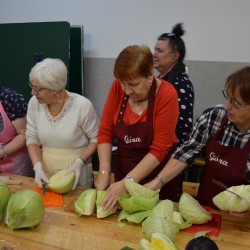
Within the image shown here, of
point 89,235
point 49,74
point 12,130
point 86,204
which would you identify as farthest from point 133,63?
point 12,130

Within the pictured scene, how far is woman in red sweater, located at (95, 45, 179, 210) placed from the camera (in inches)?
59.1

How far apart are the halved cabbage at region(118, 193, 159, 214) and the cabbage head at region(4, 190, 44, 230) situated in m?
0.37

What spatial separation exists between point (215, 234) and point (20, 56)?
3.18 meters

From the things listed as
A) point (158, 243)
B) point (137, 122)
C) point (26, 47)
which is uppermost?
point (26, 47)

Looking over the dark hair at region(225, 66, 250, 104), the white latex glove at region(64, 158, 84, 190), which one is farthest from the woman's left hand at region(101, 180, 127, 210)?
the dark hair at region(225, 66, 250, 104)

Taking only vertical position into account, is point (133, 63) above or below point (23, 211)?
above

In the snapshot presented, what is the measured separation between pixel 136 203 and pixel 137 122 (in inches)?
20.1

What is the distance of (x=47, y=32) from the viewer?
11.5ft

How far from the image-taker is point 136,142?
1.77m

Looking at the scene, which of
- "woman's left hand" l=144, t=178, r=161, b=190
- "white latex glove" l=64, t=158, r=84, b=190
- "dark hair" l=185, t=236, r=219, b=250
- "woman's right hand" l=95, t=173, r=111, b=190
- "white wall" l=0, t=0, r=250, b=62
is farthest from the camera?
"white wall" l=0, t=0, r=250, b=62

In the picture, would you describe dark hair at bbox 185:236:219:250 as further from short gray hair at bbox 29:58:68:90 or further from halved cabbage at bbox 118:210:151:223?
short gray hair at bbox 29:58:68:90

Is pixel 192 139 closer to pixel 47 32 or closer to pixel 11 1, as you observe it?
pixel 47 32

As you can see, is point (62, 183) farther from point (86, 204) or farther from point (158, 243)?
point (158, 243)

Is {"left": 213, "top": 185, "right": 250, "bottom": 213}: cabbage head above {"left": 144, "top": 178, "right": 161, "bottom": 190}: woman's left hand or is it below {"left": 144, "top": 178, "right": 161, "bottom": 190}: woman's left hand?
above
